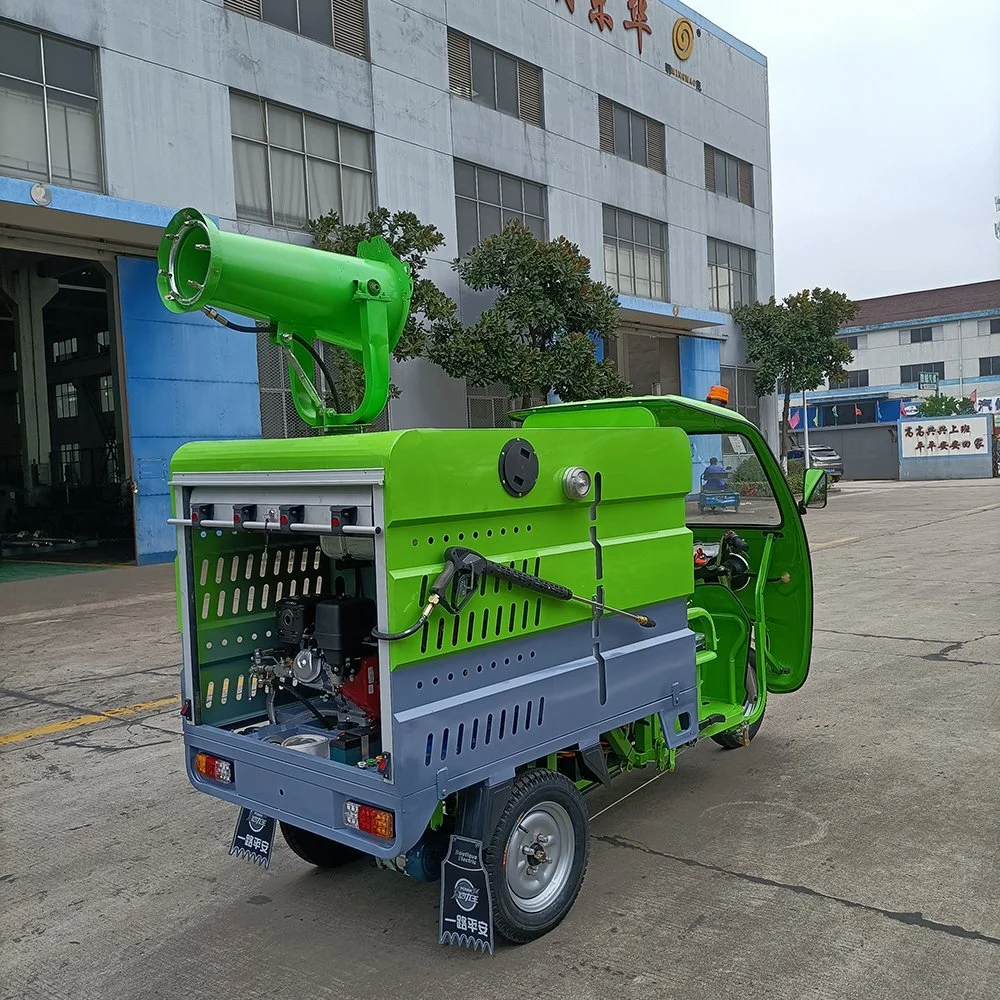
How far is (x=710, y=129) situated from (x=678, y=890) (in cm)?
2756

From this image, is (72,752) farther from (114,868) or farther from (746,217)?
(746,217)

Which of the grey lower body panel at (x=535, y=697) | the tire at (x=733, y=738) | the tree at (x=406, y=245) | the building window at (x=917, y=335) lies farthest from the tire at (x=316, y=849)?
the building window at (x=917, y=335)

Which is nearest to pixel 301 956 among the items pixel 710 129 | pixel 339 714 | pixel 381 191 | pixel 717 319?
pixel 339 714

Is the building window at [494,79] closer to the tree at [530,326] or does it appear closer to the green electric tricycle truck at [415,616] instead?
the tree at [530,326]

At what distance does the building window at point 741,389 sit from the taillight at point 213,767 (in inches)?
1038

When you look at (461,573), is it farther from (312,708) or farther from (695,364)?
(695,364)

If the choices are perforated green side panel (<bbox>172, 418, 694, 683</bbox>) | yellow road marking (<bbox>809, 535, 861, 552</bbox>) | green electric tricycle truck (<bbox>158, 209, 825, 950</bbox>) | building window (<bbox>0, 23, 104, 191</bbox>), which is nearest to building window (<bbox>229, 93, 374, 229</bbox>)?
building window (<bbox>0, 23, 104, 191</bbox>)

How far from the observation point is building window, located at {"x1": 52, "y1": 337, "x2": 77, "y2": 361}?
88.8 feet

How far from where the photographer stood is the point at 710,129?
2762cm

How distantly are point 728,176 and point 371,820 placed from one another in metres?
28.9

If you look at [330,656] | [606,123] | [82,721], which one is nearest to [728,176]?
[606,123]

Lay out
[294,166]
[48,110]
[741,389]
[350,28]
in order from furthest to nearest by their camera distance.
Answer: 1. [741,389]
2. [350,28]
3. [294,166]
4. [48,110]

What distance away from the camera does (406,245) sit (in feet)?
53.6

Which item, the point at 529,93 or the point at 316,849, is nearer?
the point at 316,849
